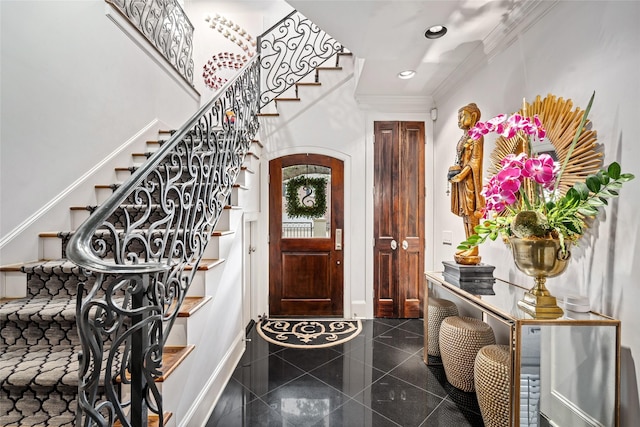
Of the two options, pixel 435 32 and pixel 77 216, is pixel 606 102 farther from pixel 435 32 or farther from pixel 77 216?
pixel 77 216

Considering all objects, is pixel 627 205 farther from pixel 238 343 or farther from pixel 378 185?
pixel 238 343

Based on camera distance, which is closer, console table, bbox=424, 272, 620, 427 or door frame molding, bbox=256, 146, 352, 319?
console table, bbox=424, 272, 620, 427

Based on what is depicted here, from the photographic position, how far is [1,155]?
193cm

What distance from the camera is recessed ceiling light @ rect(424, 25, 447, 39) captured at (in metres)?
2.37

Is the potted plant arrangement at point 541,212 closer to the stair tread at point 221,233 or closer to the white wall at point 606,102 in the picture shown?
the white wall at point 606,102

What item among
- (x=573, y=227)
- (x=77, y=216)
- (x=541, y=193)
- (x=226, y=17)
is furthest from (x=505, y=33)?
(x=226, y=17)

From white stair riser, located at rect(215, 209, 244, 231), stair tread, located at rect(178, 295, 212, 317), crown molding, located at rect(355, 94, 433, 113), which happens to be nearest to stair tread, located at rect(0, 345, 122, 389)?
stair tread, located at rect(178, 295, 212, 317)

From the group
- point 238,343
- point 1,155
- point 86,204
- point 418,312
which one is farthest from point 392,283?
point 1,155

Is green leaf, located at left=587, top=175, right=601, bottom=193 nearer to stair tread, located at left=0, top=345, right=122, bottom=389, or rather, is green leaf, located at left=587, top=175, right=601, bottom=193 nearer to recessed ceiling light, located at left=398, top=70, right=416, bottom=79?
recessed ceiling light, located at left=398, top=70, right=416, bottom=79

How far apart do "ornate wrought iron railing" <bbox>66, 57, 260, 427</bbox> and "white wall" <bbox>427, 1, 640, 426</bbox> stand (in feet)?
7.16

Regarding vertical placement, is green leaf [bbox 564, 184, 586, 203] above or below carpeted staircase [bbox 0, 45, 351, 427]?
above

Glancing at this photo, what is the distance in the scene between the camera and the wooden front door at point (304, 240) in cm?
395

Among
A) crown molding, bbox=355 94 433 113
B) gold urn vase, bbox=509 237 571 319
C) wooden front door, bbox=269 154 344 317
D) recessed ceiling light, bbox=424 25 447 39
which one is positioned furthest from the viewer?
wooden front door, bbox=269 154 344 317

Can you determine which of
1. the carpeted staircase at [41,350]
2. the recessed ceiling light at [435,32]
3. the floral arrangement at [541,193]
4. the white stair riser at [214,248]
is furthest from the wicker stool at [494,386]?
the recessed ceiling light at [435,32]
